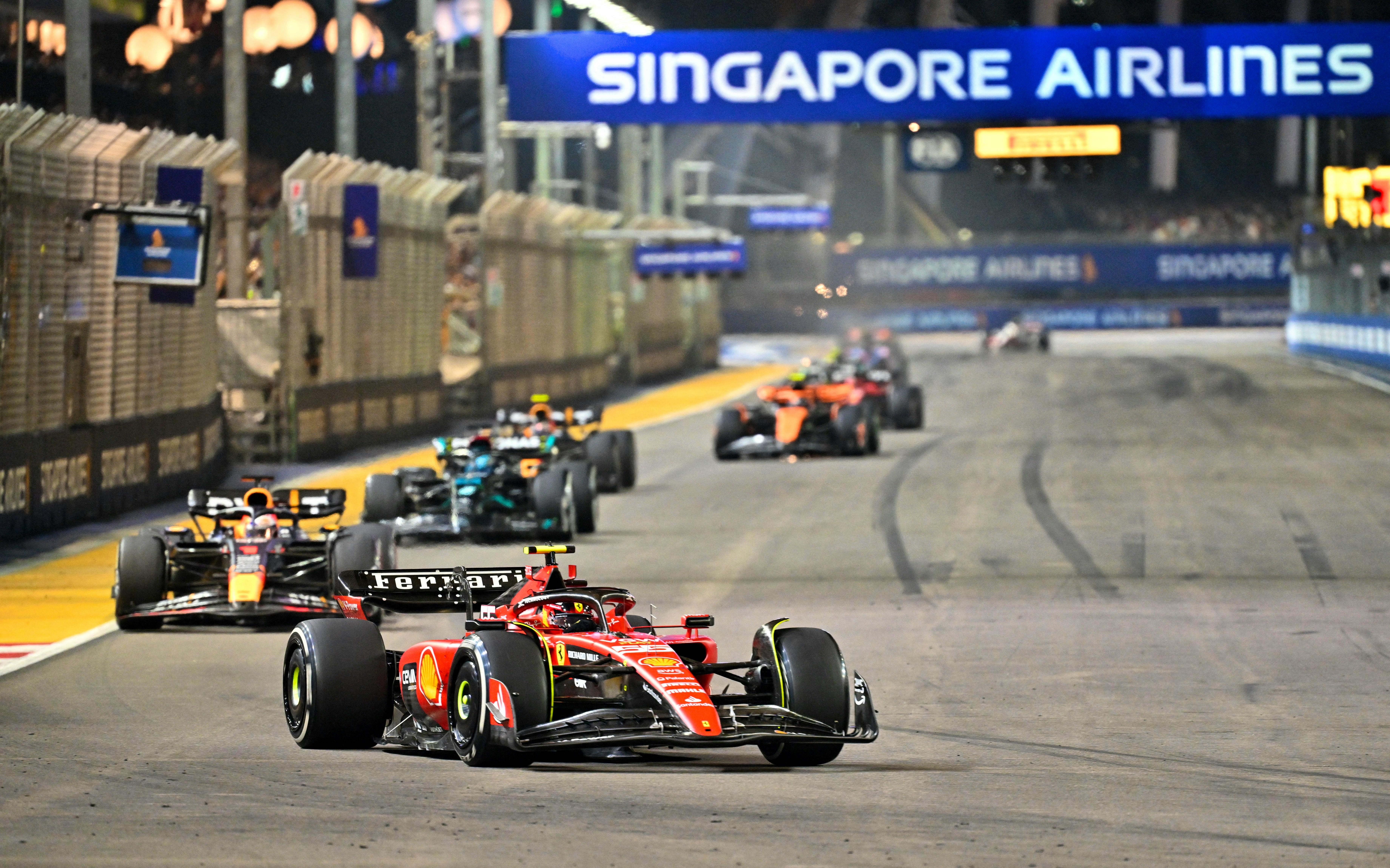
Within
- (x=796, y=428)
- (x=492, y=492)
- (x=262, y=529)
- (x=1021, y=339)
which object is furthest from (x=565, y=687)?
(x=1021, y=339)

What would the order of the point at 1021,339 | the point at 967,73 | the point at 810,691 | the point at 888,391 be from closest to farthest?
the point at 810,691 < the point at 967,73 < the point at 888,391 < the point at 1021,339

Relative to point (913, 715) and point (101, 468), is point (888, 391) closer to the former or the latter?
point (101, 468)

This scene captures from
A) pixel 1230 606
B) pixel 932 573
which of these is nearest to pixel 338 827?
pixel 1230 606

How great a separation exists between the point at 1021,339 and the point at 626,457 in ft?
150

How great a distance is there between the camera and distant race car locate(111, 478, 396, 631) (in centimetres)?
1428

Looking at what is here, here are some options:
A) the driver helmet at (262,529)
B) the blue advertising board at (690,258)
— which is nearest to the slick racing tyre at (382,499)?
the driver helmet at (262,529)

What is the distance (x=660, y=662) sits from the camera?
30.6ft

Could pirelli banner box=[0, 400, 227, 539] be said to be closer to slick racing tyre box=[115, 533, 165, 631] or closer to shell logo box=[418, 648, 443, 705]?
slick racing tyre box=[115, 533, 165, 631]

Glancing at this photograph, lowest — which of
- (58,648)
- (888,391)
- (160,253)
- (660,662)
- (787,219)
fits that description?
(58,648)


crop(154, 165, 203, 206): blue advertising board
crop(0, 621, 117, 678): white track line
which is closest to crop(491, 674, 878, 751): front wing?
crop(0, 621, 117, 678): white track line

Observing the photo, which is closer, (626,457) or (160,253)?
(160,253)

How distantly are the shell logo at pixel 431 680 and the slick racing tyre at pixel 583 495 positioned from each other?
985cm

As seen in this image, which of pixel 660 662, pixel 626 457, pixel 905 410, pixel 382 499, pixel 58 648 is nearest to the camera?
pixel 660 662

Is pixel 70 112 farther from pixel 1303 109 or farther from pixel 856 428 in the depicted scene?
pixel 1303 109
